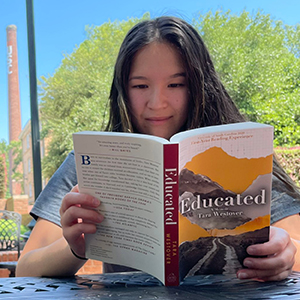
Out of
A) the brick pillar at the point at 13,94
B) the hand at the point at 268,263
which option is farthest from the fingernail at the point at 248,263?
the brick pillar at the point at 13,94

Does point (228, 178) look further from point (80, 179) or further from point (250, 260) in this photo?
point (80, 179)

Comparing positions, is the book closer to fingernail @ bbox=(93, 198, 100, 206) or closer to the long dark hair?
fingernail @ bbox=(93, 198, 100, 206)

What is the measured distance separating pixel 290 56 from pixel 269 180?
323 inches

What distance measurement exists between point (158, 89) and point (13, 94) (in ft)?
31.6

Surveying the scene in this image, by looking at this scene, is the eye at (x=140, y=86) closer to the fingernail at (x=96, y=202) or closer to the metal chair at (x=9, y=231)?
the fingernail at (x=96, y=202)

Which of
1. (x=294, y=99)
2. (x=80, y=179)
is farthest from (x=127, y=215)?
(x=294, y=99)

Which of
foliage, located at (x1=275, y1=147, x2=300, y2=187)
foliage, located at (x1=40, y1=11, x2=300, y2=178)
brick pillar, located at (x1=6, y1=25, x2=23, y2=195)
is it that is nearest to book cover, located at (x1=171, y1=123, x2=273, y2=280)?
foliage, located at (x1=275, y1=147, x2=300, y2=187)

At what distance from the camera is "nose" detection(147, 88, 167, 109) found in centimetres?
112

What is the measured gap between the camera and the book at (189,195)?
0.66m

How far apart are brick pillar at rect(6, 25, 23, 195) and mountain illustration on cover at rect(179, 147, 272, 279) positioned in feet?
25.2

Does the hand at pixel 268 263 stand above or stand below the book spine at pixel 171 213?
below

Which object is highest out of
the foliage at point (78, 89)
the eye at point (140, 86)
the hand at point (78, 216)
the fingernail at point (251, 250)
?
the foliage at point (78, 89)

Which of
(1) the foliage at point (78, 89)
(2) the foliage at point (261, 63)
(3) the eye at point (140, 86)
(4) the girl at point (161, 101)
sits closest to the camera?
(4) the girl at point (161, 101)

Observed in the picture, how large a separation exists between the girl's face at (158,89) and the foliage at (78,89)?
6.64 meters
